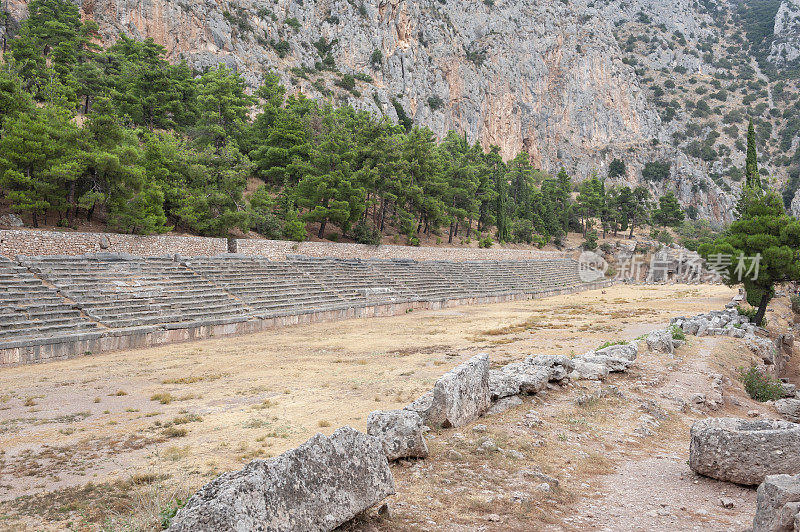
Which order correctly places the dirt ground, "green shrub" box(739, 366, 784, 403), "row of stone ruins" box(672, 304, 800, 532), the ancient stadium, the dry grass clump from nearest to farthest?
the ancient stadium < the dirt ground < "row of stone ruins" box(672, 304, 800, 532) < the dry grass clump < "green shrub" box(739, 366, 784, 403)

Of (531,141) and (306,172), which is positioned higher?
(531,141)

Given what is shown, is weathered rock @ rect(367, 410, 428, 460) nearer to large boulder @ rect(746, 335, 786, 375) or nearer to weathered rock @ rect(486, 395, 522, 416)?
weathered rock @ rect(486, 395, 522, 416)


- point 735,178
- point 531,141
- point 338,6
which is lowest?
point 735,178

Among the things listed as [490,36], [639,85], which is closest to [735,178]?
[639,85]

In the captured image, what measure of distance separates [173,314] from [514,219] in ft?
190

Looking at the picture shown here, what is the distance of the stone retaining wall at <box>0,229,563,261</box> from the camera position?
57.9 feet

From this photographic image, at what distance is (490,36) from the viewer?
370ft

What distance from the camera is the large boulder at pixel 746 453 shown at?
16.7ft

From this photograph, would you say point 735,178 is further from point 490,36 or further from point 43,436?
point 43,436

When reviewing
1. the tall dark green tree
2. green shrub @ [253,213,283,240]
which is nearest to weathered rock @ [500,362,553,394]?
the tall dark green tree

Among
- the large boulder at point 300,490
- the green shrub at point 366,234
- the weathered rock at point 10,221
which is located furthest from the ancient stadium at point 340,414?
the green shrub at point 366,234

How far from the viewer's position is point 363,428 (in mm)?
7113

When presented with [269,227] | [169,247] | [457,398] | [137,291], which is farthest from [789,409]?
[269,227]

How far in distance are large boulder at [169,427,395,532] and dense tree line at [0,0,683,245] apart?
22381 mm
